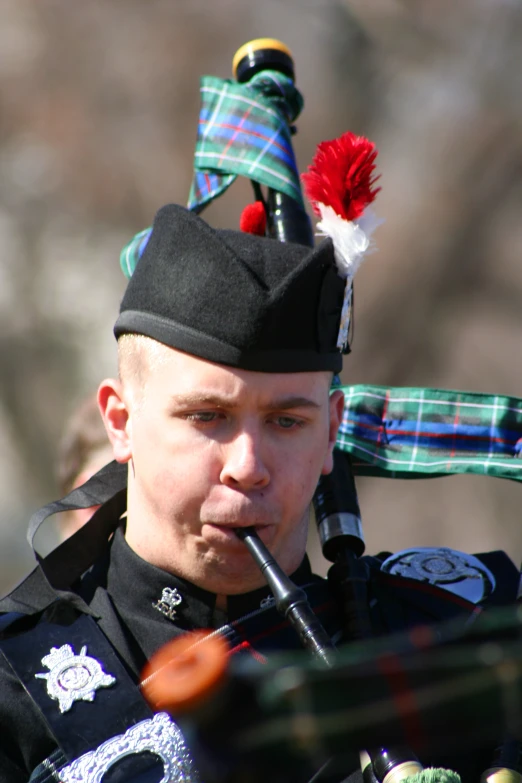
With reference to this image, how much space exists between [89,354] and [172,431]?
454 cm

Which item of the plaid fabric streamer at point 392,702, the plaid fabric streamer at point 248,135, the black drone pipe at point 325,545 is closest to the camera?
the plaid fabric streamer at point 392,702

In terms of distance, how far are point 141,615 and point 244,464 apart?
401mm

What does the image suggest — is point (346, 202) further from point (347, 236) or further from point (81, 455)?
point (81, 455)

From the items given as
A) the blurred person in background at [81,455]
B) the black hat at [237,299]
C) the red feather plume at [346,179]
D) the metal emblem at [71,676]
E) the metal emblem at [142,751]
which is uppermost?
the red feather plume at [346,179]

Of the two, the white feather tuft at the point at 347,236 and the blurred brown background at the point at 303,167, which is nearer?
the white feather tuft at the point at 347,236

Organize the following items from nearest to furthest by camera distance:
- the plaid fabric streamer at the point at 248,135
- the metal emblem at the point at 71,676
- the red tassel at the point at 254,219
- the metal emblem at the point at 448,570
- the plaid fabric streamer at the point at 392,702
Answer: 1. the plaid fabric streamer at the point at 392,702
2. the metal emblem at the point at 71,676
3. the metal emblem at the point at 448,570
4. the red tassel at the point at 254,219
5. the plaid fabric streamer at the point at 248,135

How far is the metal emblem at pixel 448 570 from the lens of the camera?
2.40 meters

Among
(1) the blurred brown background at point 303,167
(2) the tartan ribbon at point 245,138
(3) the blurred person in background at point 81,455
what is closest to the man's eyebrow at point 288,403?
(2) the tartan ribbon at point 245,138

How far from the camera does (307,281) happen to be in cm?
219

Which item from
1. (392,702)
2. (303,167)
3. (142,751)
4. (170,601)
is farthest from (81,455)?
(392,702)

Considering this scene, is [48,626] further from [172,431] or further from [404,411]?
[404,411]

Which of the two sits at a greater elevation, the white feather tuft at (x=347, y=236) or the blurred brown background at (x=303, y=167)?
the white feather tuft at (x=347, y=236)

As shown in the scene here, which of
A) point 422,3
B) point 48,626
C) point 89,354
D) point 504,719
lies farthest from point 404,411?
point 422,3

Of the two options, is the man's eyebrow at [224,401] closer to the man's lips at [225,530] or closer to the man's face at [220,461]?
the man's face at [220,461]
